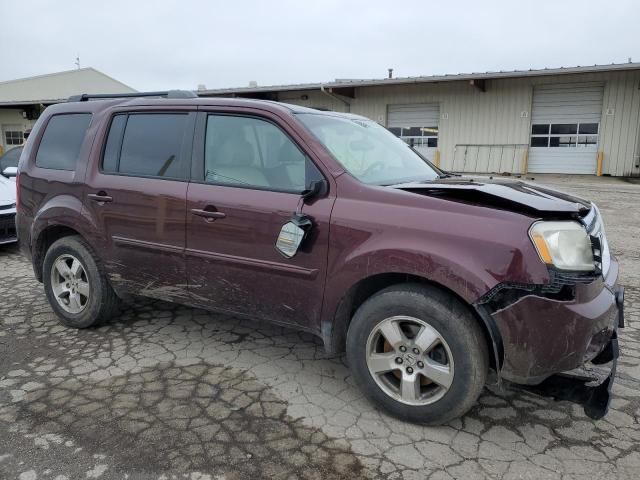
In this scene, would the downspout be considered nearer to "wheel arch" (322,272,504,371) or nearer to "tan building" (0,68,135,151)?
"tan building" (0,68,135,151)

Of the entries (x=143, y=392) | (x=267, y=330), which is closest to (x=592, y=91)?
Result: (x=267, y=330)

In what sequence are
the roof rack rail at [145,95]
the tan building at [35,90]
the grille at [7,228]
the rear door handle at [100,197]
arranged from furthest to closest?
the tan building at [35,90], the grille at [7,228], the roof rack rail at [145,95], the rear door handle at [100,197]

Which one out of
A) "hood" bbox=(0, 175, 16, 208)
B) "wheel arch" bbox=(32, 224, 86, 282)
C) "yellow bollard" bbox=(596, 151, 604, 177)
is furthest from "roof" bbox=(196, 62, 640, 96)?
"wheel arch" bbox=(32, 224, 86, 282)

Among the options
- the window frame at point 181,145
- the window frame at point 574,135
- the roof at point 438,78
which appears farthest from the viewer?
the window frame at point 574,135

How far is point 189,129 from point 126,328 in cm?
180

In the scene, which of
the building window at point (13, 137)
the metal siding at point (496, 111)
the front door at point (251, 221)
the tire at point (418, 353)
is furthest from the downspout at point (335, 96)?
the building window at point (13, 137)

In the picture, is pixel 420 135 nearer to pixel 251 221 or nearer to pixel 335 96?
pixel 335 96

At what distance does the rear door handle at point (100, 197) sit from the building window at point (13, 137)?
30.4 meters

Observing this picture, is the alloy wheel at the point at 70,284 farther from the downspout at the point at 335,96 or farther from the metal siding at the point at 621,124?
the metal siding at the point at 621,124

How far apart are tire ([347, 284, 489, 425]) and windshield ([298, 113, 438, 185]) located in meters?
0.81

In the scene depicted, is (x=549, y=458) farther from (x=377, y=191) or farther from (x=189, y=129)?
(x=189, y=129)

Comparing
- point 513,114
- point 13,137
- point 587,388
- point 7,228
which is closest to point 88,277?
point 587,388

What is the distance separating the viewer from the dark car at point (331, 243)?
2453 mm

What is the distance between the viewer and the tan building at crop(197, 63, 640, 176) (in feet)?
58.3
